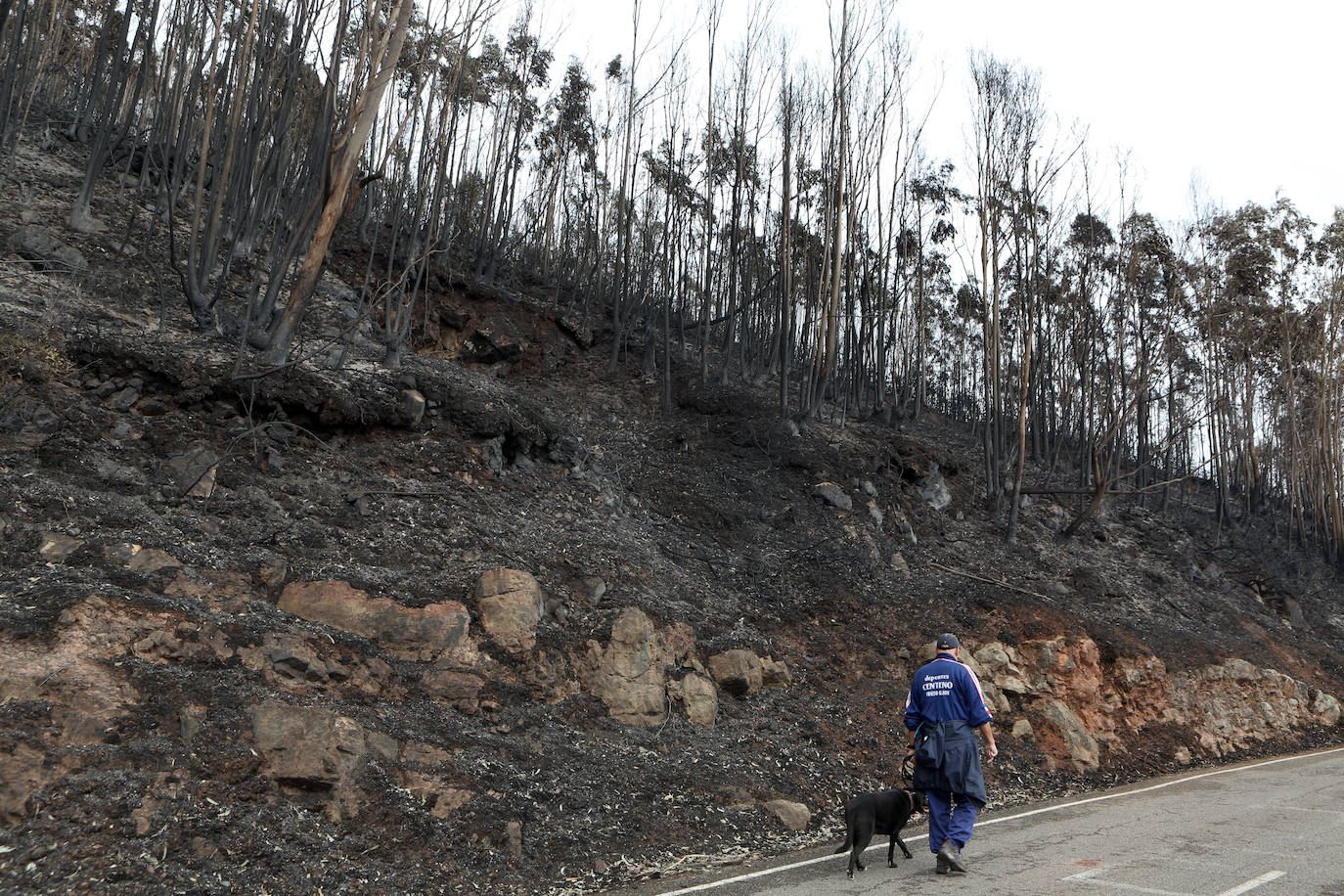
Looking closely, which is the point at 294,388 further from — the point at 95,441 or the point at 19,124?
the point at 19,124

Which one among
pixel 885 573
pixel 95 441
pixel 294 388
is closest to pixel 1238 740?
pixel 885 573

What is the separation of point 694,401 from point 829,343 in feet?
10.2

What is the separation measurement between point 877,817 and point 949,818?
56cm

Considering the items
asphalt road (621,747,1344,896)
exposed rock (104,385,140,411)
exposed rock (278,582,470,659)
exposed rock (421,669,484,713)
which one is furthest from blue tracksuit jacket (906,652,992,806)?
exposed rock (104,385,140,411)

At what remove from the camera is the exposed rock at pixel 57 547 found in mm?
6289

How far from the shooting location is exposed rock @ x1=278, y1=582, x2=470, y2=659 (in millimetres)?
7164

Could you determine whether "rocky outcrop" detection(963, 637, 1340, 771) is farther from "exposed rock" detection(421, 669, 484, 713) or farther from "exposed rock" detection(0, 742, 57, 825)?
"exposed rock" detection(0, 742, 57, 825)

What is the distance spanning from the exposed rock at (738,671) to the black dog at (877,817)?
342cm

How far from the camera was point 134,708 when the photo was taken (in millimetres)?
5227

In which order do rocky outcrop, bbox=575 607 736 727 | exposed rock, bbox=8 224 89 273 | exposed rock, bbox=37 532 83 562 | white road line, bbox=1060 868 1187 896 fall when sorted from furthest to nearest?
exposed rock, bbox=8 224 89 273, rocky outcrop, bbox=575 607 736 727, exposed rock, bbox=37 532 83 562, white road line, bbox=1060 868 1187 896

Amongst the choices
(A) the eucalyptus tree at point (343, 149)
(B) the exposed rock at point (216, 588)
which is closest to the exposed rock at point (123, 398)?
(A) the eucalyptus tree at point (343, 149)

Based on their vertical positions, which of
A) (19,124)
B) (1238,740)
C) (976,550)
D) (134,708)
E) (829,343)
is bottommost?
(1238,740)

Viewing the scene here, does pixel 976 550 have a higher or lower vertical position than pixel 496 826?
higher

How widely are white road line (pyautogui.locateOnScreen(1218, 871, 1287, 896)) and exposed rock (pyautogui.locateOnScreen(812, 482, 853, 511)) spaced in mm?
9703
